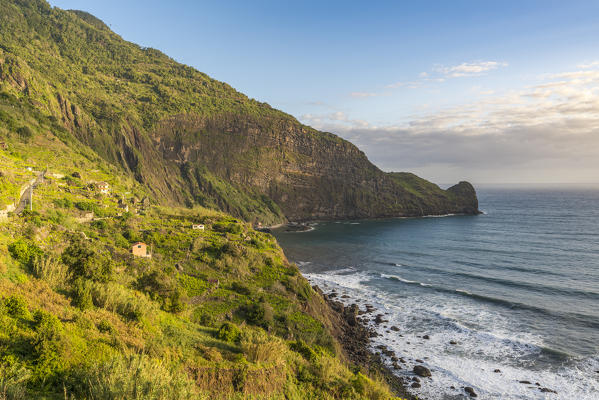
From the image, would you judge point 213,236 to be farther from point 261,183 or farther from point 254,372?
point 261,183

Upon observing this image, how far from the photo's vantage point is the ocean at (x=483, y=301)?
29812mm

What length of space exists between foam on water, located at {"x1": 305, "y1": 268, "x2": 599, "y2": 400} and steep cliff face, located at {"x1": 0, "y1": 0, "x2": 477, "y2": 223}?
88632 mm

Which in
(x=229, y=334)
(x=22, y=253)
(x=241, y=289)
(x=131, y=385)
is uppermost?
(x=22, y=253)

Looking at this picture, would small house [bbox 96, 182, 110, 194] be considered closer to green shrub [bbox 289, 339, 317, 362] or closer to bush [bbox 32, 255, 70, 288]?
bush [bbox 32, 255, 70, 288]

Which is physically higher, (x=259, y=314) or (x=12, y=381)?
(x=12, y=381)

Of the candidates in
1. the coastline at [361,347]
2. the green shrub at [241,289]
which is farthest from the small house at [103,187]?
the coastline at [361,347]

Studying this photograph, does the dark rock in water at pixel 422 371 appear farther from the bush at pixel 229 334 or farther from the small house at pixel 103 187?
the small house at pixel 103 187

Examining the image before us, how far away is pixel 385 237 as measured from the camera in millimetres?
104875

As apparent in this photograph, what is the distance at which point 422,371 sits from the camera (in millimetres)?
30406

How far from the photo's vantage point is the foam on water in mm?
27844

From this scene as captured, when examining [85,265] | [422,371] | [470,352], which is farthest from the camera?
[470,352]

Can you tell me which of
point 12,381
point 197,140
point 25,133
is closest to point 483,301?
point 12,381

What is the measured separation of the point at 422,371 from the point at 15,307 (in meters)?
31.6

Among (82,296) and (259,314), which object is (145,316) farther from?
(259,314)
